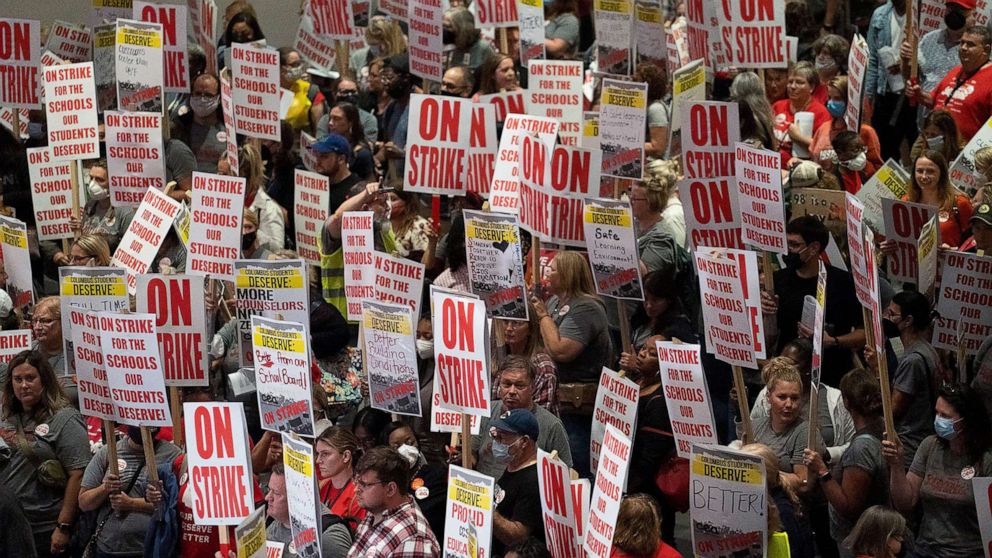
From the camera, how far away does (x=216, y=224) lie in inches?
465

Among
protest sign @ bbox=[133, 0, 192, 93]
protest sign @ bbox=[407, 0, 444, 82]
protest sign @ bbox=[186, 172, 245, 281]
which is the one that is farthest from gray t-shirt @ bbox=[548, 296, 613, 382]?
protest sign @ bbox=[133, 0, 192, 93]

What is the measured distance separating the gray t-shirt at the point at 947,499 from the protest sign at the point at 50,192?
6.82 metres

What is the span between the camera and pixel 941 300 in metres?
10.1

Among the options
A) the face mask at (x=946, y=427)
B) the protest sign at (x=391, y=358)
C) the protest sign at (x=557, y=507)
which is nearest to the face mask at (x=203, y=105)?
the protest sign at (x=391, y=358)

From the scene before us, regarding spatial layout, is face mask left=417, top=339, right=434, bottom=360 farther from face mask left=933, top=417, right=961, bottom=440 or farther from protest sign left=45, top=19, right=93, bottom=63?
protest sign left=45, top=19, right=93, bottom=63

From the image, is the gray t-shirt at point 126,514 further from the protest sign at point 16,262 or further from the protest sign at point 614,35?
the protest sign at point 614,35

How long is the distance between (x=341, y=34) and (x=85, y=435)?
21.7 feet

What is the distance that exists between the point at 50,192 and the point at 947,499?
7.18 meters

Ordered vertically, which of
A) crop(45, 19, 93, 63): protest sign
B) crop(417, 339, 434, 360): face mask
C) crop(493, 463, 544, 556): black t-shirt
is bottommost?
crop(493, 463, 544, 556): black t-shirt

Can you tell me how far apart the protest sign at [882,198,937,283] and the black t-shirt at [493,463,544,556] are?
2.99 meters

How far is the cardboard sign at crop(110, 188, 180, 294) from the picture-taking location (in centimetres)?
1198

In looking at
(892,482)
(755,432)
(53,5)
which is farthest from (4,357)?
(53,5)

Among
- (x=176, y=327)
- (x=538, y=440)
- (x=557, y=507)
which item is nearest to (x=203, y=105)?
(x=176, y=327)

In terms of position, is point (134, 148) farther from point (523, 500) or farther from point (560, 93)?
point (523, 500)
